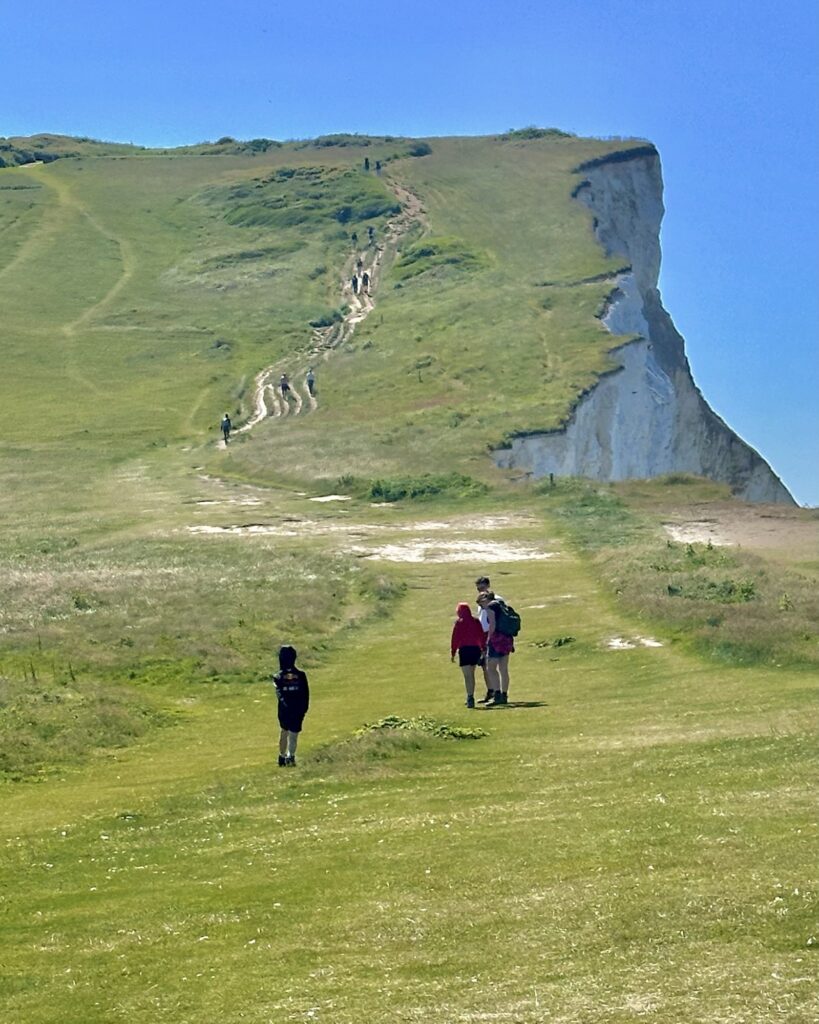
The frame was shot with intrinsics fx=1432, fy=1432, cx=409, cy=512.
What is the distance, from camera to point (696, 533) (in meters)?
57.5

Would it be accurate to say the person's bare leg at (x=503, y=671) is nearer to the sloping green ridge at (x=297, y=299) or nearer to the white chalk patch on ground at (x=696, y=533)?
the white chalk patch on ground at (x=696, y=533)

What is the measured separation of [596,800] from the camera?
1809 centimetres

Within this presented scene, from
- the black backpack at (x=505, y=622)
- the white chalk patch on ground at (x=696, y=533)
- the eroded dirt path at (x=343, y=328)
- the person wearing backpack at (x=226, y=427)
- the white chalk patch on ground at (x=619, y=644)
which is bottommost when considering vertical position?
the white chalk patch on ground at (x=619, y=644)

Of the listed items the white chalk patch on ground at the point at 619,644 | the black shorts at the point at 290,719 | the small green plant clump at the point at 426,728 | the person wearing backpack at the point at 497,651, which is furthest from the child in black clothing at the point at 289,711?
the white chalk patch on ground at the point at 619,644

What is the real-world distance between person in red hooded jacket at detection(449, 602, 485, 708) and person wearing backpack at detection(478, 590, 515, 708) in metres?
0.22

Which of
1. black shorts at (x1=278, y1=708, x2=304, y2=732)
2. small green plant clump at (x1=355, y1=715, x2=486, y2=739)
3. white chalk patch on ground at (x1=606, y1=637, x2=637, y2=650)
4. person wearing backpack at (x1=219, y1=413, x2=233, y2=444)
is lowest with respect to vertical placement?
small green plant clump at (x1=355, y1=715, x2=486, y2=739)

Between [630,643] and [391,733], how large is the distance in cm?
1207

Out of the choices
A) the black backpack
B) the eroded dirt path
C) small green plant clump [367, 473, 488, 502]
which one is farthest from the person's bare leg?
the eroded dirt path

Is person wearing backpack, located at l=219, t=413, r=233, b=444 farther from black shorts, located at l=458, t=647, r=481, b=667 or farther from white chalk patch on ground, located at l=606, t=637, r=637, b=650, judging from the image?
black shorts, located at l=458, t=647, r=481, b=667

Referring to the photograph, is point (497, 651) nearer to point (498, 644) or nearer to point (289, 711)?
point (498, 644)

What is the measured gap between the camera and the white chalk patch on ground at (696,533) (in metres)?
54.7

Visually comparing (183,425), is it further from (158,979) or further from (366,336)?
(158,979)

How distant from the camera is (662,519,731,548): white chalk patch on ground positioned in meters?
54.7

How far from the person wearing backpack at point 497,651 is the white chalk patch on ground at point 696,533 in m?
25.4
